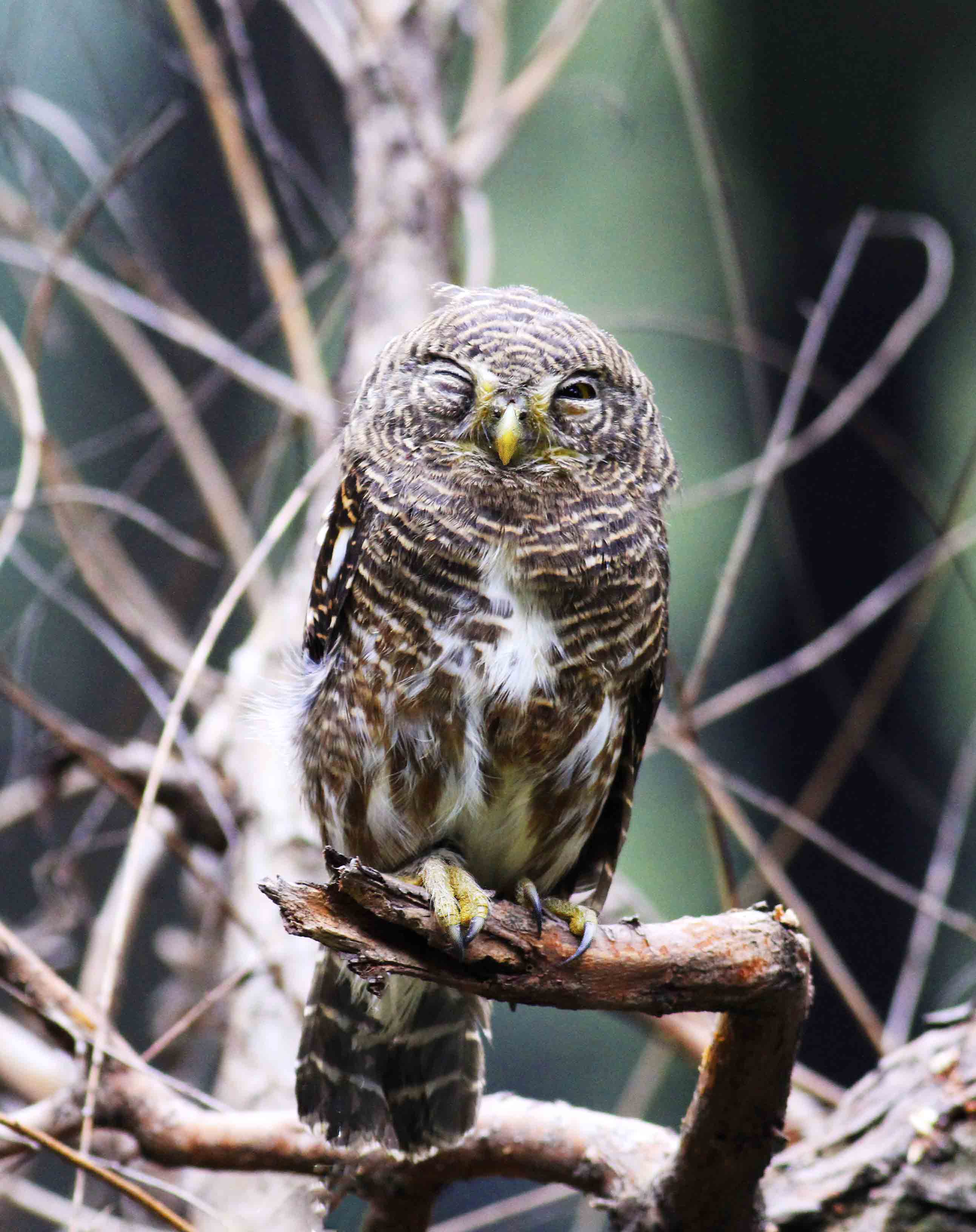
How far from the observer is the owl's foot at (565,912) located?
137 centimetres

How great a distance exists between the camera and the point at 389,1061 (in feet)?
6.06

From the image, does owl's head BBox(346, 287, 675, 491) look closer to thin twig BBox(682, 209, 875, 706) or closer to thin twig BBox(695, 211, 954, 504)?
thin twig BBox(682, 209, 875, 706)

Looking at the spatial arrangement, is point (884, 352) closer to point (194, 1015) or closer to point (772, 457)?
point (772, 457)

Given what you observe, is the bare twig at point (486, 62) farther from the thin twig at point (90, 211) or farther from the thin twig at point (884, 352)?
the thin twig at point (884, 352)

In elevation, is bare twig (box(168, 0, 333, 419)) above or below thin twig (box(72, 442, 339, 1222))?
above

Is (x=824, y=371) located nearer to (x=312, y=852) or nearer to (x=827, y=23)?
(x=827, y=23)

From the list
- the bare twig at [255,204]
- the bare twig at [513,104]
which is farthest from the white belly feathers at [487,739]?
the bare twig at [513,104]

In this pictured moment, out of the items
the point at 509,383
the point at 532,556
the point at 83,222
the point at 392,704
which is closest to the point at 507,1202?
the point at 392,704

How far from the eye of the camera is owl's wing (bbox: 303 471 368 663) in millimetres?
1726

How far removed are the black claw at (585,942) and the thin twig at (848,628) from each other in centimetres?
85

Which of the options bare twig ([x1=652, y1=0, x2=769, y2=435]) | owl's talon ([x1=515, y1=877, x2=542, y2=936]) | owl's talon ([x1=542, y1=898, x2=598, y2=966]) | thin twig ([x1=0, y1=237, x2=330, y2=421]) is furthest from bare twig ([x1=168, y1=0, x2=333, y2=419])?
owl's talon ([x1=542, y1=898, x2=598, y2=966])

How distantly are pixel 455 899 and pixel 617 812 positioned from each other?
544 mm

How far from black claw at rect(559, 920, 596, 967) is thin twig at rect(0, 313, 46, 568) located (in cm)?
119

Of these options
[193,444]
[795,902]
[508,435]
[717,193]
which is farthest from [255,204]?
[795,902]
